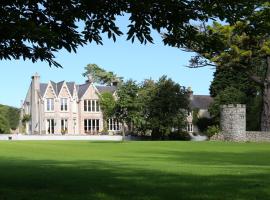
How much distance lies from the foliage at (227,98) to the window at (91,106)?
2243cm

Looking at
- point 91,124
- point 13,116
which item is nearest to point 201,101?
point 91,124

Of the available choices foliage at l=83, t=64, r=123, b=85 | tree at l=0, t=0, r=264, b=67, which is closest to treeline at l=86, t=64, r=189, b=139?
foliage at l=83, t=64, r=123, b=85

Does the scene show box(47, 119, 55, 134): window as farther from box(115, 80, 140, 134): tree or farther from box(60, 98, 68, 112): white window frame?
box(115, 80, 140, 134): tree

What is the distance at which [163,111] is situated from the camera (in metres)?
71.4

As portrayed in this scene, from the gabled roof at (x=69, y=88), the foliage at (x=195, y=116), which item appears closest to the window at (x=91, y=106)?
the gabled roof at (x=69, y=88)

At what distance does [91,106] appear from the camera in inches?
3804

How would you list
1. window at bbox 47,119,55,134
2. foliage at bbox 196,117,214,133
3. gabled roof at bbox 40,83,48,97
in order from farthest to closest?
1. gabled roof at bbox 40,83,48,97
2. foliage at bbox 196,117,214,133
3. window at bbox 47,119,55,134

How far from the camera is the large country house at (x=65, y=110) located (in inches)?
3686

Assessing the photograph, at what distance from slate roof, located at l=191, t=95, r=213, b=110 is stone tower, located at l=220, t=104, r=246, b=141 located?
120 ft

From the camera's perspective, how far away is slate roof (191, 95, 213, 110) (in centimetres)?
10441

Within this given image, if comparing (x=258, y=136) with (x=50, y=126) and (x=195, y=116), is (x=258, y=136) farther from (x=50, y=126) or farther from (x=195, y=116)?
(x=50, y=126)

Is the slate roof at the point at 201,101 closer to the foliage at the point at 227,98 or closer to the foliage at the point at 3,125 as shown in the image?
the foliage at the point at 227,98

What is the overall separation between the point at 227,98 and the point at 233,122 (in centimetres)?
1675

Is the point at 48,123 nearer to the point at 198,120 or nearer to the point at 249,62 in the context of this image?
the point at 198,120
